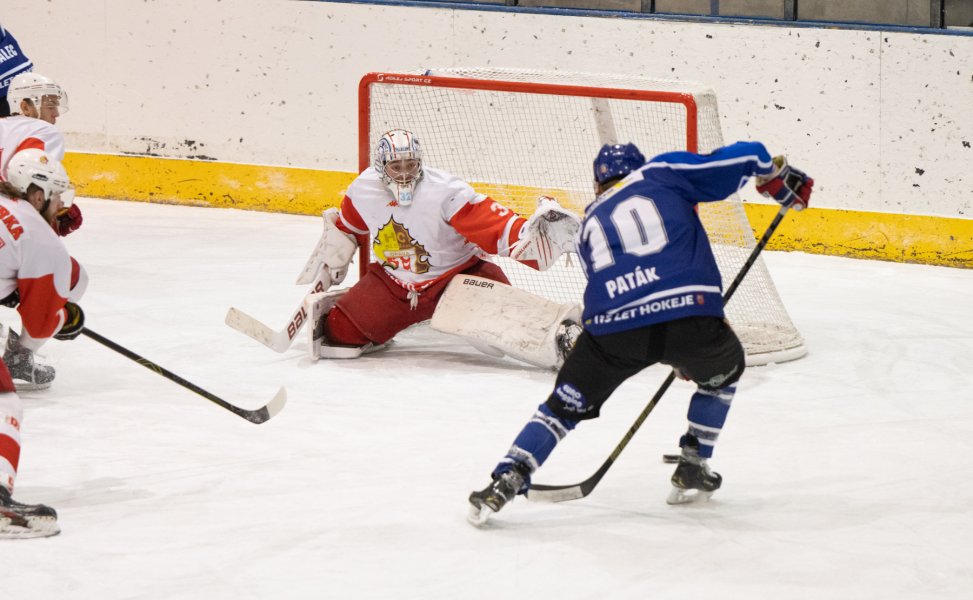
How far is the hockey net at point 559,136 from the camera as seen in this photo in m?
4.83

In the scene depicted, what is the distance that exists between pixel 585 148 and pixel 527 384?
232 cm

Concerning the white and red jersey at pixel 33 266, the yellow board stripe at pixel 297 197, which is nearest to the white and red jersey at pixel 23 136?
the white and red jersey at pixel 33 266

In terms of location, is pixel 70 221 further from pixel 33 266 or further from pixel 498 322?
pixel 33 266

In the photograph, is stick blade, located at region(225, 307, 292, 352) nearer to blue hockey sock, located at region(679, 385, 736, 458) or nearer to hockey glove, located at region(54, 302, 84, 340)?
hockey glove, located at region(54, 302, 84, 340)

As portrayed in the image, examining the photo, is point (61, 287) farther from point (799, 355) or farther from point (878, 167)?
point (878, 167)

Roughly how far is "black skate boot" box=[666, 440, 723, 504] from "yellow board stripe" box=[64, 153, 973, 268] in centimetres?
352

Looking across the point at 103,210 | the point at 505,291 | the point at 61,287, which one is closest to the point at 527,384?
the point at 505,291

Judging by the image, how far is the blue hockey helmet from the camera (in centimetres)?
314

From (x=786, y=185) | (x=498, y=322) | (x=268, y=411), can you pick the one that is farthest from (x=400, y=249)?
(x=786, y=185)

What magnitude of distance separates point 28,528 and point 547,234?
2.12 meters

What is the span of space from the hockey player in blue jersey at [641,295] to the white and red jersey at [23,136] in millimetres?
2644

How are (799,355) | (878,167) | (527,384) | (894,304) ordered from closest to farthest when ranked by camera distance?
(527,384)
(799,355)
(894,304)
(878,167)

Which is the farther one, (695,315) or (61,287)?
(61,287)

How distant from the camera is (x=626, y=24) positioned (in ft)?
22.0
